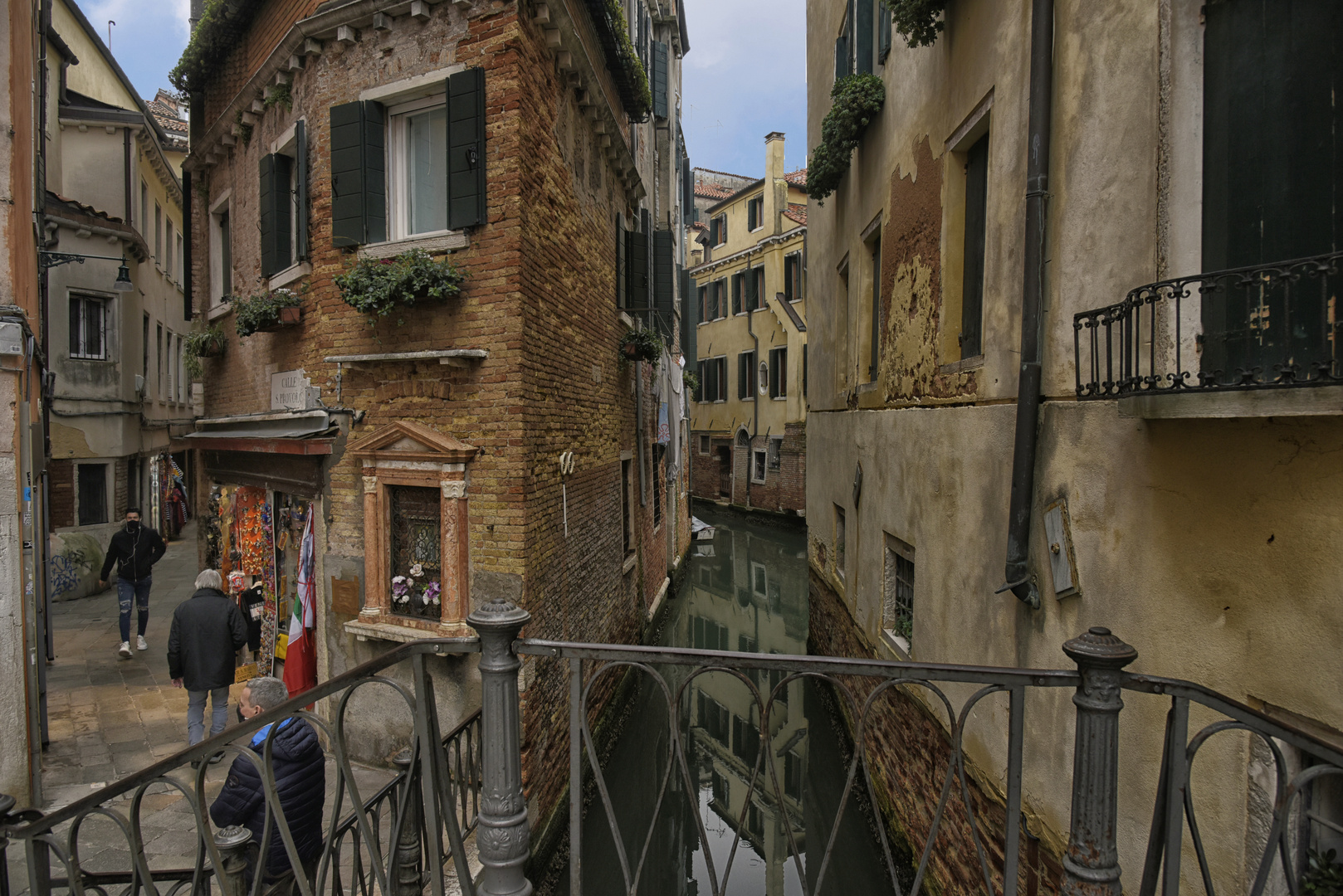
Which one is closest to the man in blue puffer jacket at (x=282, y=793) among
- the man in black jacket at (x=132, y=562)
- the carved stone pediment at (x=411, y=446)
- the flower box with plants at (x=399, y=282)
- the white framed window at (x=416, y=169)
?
the carved stone pediment at (x=411, y=446)

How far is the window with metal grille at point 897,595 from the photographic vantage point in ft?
19.3

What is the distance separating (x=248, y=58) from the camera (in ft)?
26.6

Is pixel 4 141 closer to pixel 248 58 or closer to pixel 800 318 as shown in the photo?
pixel 248 58

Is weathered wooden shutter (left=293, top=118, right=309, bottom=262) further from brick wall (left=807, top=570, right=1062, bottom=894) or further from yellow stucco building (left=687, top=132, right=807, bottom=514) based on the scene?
yellow stucco building (left=687, top=132, right=807, bottom=514)

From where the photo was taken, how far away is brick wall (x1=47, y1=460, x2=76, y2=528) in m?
11.8

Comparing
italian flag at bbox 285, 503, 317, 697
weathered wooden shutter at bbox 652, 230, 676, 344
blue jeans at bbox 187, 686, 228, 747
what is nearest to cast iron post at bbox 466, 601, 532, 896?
blue jeans at bbox 187, 686, 228, 747

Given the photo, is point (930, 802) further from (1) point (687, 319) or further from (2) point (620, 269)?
(1) point (687, 319)

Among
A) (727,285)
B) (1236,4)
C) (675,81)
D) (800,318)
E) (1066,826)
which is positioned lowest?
(1066,826)

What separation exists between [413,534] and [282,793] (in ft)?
9.72

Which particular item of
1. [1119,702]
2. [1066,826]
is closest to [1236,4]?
[1119,702]

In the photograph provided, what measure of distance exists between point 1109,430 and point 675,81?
16.4 meters

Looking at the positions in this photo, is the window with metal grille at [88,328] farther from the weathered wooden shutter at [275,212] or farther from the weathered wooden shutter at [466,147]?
the weathered wooden shutter at [466,147]

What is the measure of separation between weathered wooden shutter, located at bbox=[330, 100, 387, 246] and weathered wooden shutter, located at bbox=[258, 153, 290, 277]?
3.93 feet

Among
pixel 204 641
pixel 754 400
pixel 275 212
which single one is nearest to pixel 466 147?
pixel 275 212
